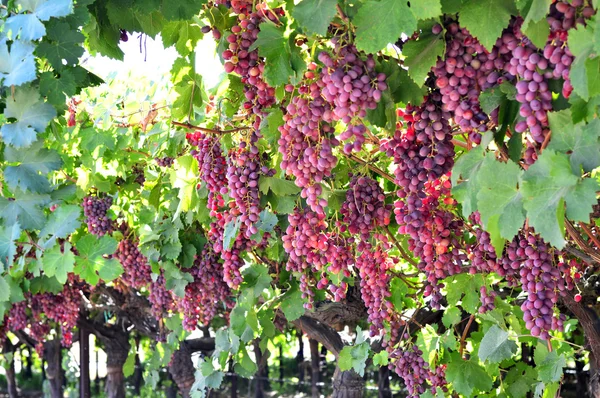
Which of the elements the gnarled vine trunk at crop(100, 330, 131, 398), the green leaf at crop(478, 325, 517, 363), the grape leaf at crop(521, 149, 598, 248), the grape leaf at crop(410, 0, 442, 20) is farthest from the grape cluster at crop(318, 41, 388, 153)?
the gnarled vine trunk at crop(100, 330, 131, 398)

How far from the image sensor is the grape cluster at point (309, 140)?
6.23 ft

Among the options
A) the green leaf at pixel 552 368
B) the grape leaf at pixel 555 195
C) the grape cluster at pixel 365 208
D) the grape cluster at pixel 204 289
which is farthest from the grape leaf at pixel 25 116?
the grape cluster at pixel 204 289

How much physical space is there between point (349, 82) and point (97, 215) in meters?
3.21

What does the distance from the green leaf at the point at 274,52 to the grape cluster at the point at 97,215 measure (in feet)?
A: 9.76

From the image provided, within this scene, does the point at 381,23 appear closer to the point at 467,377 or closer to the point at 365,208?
the point at 365,208

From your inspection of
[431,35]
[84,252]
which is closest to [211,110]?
[84,252]

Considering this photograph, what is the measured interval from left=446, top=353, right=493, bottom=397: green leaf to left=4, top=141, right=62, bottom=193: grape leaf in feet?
6.11

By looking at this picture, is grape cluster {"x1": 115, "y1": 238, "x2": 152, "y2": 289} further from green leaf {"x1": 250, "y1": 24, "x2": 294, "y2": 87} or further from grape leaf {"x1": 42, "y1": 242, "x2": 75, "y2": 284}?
green leaf {"x1": 250, "y1": 24, "x2": 294, "y2": 87}

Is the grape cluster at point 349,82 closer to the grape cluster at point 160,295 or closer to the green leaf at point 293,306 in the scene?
the green leaf at point 293,306

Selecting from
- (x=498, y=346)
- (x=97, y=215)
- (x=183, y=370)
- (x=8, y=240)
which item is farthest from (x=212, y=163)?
(x=183, y=370)

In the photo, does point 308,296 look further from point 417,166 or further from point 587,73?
point 587,73

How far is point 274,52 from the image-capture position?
6.18 ft

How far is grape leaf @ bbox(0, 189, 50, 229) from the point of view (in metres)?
1.98

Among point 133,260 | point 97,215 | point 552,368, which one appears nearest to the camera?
point 552,368
